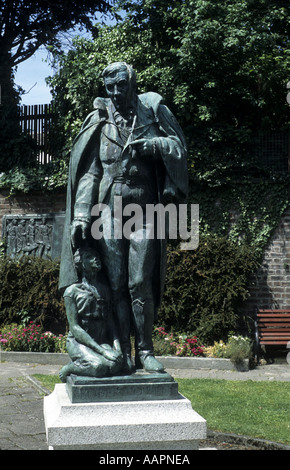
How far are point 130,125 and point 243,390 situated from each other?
4.42 m

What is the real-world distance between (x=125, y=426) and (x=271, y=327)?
7.22m

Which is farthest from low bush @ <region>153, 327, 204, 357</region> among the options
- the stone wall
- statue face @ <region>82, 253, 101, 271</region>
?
statue face @ <region>82, 253, 101, 271</region>

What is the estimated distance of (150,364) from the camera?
156 inches

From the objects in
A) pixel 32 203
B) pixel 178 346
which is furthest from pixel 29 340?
pixel 32 203

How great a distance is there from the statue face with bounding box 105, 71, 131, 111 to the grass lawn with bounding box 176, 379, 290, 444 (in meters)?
3.11

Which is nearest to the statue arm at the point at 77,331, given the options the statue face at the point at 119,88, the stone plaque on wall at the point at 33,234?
the statue face at the point at 119,88

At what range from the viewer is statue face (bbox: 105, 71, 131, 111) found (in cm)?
407

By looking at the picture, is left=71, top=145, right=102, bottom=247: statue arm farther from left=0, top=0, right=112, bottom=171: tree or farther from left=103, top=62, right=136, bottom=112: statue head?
left=0, top=0, right=112, bottom=171: tree

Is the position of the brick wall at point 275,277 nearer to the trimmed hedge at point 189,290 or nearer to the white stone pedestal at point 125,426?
the trimmed hedge at point 189,290

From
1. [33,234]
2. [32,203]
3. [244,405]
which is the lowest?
[244,405]

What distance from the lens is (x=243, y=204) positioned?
11023 millimetres

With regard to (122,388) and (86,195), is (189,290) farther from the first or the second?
(122,388)

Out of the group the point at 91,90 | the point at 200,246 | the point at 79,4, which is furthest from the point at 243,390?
the point at 79,4

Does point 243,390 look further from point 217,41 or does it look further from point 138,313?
point 217,41
